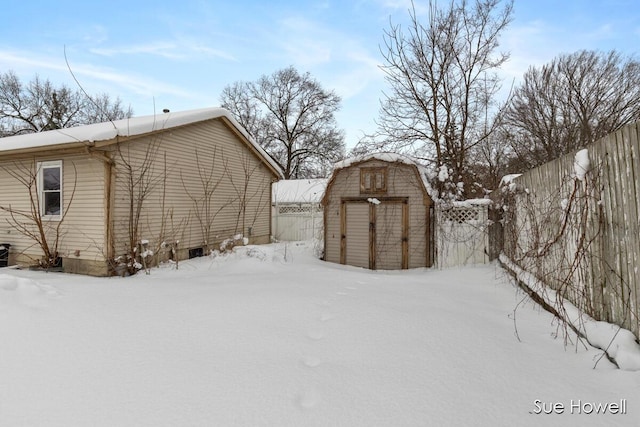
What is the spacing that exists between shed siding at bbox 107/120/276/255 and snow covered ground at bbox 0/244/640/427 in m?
4.33

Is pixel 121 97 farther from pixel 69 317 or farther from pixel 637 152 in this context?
pixel 637 152

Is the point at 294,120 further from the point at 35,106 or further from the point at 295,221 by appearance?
the point at 35,106

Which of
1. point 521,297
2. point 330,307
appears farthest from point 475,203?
point 330,307

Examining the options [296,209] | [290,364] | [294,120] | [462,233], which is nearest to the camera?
[290,364]

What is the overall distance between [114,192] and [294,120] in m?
24.5

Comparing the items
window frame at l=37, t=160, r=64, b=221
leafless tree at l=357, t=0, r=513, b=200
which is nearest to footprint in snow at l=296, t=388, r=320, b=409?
window frame at l=37, t=160, r=64, b=221

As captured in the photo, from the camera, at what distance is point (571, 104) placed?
62.8 ft

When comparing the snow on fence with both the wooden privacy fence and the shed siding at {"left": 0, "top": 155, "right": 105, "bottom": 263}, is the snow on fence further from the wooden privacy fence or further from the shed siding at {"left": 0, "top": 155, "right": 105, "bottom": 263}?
the shed siding at {"left": 0, "top": 155, "right": 105, "bottom": 263}

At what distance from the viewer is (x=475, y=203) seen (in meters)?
8.29

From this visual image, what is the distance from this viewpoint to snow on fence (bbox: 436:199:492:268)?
27.2 feet

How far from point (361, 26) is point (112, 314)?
33.5 feet

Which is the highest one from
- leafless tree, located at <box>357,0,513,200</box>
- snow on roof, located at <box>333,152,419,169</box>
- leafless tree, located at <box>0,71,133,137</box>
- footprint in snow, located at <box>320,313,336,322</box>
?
leafless tree, located at <box>0,71,133,137</box>

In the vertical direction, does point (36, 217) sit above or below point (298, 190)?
below

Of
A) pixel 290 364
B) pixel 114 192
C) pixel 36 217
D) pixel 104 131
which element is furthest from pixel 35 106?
pixel 290 364
